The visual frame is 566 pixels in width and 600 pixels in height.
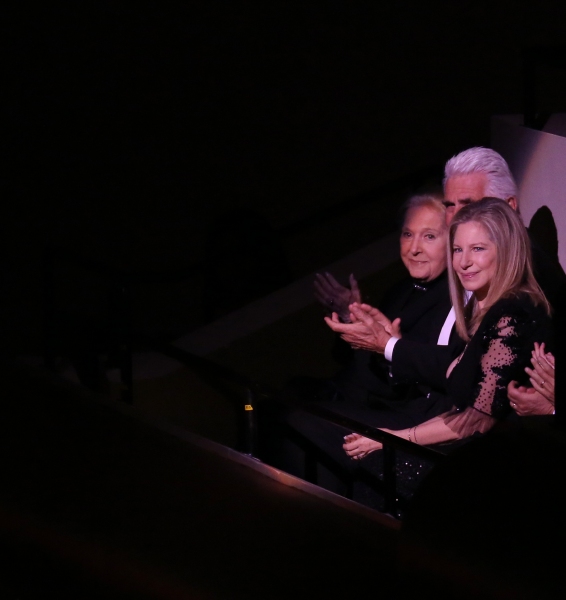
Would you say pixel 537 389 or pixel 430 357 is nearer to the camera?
pixel 537 389

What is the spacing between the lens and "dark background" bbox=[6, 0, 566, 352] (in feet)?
18.9

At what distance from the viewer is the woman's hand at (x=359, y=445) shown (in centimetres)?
272

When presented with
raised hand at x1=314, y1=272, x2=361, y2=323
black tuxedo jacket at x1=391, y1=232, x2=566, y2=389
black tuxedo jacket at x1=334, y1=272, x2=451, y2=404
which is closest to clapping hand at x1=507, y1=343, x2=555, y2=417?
black tuxedo jacket at x1=391, y1=232, x2=566, y2=389

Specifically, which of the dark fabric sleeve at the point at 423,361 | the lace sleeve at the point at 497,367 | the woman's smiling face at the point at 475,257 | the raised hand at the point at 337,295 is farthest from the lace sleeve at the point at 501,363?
the raised hand at the point at 337,295

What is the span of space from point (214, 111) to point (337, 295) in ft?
9.03

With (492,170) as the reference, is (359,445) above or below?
below

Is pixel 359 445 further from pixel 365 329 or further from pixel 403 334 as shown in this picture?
pixel 403 334

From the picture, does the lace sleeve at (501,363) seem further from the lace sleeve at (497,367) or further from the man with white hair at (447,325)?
the man with white hair at (447,325)

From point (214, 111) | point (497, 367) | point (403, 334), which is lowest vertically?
point (403, 334)

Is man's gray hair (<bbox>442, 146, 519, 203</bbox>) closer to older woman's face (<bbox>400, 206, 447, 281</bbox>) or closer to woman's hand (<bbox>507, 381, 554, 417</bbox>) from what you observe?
older woman's face (<bbox>400, 206, 447, 281</bbox>)

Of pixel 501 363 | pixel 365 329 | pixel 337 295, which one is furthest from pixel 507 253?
pixel 337 295

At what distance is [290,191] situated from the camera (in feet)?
20.1

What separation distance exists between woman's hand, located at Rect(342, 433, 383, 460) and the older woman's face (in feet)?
2.85

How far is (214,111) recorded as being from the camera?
6.02 metres
